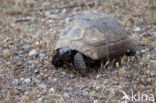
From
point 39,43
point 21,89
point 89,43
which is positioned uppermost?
point 89,43

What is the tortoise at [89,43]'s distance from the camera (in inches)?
197

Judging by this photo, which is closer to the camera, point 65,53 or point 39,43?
point 65,53

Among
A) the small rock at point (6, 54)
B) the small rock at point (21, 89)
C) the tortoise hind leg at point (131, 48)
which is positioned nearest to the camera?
the small rock at point (21, 89)

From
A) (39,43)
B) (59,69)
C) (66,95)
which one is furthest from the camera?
(39,43)

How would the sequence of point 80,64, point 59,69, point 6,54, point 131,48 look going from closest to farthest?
1. point 80,64
2. point 59,69
3. point 6,54
4. point 131,48

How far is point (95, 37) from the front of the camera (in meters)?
5.13

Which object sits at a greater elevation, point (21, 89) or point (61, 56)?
point (61, 56)

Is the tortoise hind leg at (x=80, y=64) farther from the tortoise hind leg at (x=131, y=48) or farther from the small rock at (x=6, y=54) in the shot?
the small rock at (x=6, y=54)

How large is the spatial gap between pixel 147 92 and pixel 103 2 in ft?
14.4

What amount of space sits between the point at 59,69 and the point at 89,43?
0.88 m

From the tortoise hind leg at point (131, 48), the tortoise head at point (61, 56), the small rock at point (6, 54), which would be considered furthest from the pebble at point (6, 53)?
the tortoise hind leg at point (131, 48)

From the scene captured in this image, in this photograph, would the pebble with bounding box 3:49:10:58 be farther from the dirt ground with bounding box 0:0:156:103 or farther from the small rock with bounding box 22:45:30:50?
the small rock with bounding box 22:45:30:50

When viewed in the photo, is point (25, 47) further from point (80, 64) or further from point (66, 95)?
point (66, 95)

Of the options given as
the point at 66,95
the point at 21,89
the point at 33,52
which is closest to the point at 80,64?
the point at 66,95
